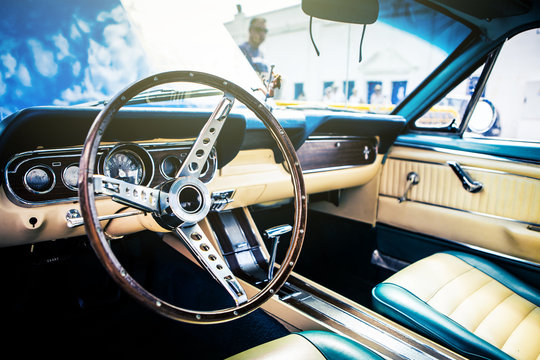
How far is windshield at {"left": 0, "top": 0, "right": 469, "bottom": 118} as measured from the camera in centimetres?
135

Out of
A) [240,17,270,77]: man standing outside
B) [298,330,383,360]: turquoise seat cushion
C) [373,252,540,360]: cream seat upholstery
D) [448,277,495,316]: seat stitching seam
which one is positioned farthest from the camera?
[240,17,270,77]: man standing outside

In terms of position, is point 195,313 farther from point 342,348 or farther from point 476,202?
point 476,202

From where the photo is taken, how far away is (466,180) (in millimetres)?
2131

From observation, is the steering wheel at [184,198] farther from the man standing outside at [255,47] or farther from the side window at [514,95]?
the side window at [514,95]

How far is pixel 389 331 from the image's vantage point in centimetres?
136

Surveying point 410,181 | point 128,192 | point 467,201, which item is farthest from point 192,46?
point 467,201

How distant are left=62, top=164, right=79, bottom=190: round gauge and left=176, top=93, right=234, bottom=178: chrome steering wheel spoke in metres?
0.47

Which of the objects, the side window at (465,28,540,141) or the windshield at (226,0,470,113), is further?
the side window at (465,28,540,141)

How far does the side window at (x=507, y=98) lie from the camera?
2.08m

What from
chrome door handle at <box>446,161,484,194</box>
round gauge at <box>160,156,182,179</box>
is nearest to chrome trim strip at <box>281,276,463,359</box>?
round gauge at <box>160,156,182,179</box>

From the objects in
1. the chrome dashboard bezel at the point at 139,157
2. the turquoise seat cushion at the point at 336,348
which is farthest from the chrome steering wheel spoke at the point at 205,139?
the turquoise seat cushion at the point at 336,348

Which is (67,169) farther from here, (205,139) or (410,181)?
(410,181)

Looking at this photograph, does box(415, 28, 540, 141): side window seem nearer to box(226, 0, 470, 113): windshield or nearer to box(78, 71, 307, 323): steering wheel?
box(226, 0, 470, 113): windshield

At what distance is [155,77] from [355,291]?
6.23ft
